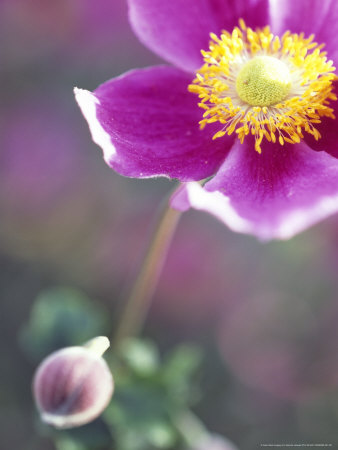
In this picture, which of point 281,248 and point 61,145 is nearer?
point 281,248

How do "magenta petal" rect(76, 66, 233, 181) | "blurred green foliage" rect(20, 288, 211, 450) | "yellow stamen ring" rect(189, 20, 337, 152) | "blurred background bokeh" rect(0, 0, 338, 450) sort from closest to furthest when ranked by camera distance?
"magenta petal" rect(76, 66, 233, 181) < "yellow stamen ring" rect(189, 20, 337, 152) < "blurred green foliage" rect(20, 288, 211, 450) < "blurred background bokeh" rect(0, 0, 338, 450)

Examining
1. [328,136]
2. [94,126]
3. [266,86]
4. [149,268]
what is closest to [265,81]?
[266,86]

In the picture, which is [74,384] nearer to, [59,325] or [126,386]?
[126,386]

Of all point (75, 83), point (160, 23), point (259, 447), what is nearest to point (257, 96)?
point (160, 23)

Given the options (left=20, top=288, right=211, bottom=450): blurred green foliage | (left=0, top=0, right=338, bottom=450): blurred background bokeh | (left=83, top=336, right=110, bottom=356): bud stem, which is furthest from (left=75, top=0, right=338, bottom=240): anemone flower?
(left=0, top=0, right=338, bottom=450): blurred background bokeh

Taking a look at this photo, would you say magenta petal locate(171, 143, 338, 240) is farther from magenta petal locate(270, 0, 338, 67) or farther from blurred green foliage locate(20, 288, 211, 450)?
blurred green foliage locate(20, 288, 211, 450)

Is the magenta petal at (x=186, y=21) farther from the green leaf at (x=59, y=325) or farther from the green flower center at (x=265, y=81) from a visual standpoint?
the green leaf at (x=59, y=325)

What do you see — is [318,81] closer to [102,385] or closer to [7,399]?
[102,385]
